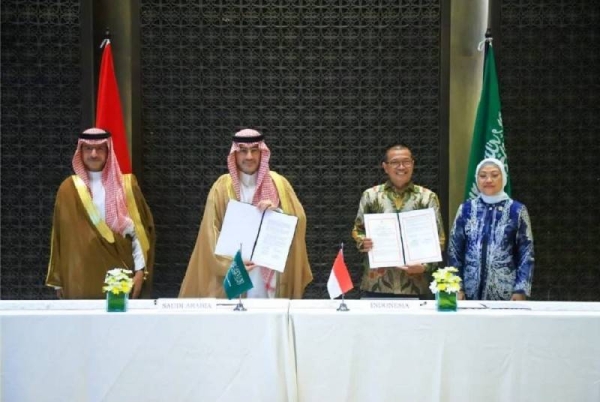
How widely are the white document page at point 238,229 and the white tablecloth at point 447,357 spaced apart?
0.96m

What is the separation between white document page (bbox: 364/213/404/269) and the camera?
491 centimetres

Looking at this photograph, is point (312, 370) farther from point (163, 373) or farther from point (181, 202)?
point (181, 202)

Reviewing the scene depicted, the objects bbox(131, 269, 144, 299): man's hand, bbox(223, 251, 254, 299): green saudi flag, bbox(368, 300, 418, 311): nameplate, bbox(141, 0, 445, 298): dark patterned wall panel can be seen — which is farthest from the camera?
bbox(141, 0, 445, 298): dark patterned wall panel

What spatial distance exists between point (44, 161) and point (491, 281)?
3.57 meters

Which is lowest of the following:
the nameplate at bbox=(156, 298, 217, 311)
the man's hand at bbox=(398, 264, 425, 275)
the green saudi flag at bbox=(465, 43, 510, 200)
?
the nameplate at bbox=(156, 298, 217, 311)

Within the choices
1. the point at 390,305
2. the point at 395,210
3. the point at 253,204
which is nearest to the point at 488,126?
the point at 395,210

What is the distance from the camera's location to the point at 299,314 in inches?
158

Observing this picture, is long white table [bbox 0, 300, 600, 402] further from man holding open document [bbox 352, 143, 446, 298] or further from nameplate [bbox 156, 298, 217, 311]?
man holding open document [bbox 352, 143, 446, 298]

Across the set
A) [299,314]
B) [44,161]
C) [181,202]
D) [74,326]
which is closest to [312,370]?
[299,314]

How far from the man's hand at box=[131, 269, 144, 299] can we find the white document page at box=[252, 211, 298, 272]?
3.19 feet

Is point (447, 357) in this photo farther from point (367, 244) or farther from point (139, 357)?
point (139, 357)

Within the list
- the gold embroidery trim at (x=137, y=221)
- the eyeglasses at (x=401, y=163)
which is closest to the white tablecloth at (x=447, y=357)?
the eyeglasses at (x=401, y=163)

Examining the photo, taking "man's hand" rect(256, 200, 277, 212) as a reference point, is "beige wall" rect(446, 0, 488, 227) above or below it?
above

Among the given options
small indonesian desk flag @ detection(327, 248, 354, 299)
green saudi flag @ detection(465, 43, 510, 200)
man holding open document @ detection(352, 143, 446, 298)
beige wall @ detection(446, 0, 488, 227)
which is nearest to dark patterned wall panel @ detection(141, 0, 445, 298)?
beige wall @ detection(446, 0, 488, 227)
